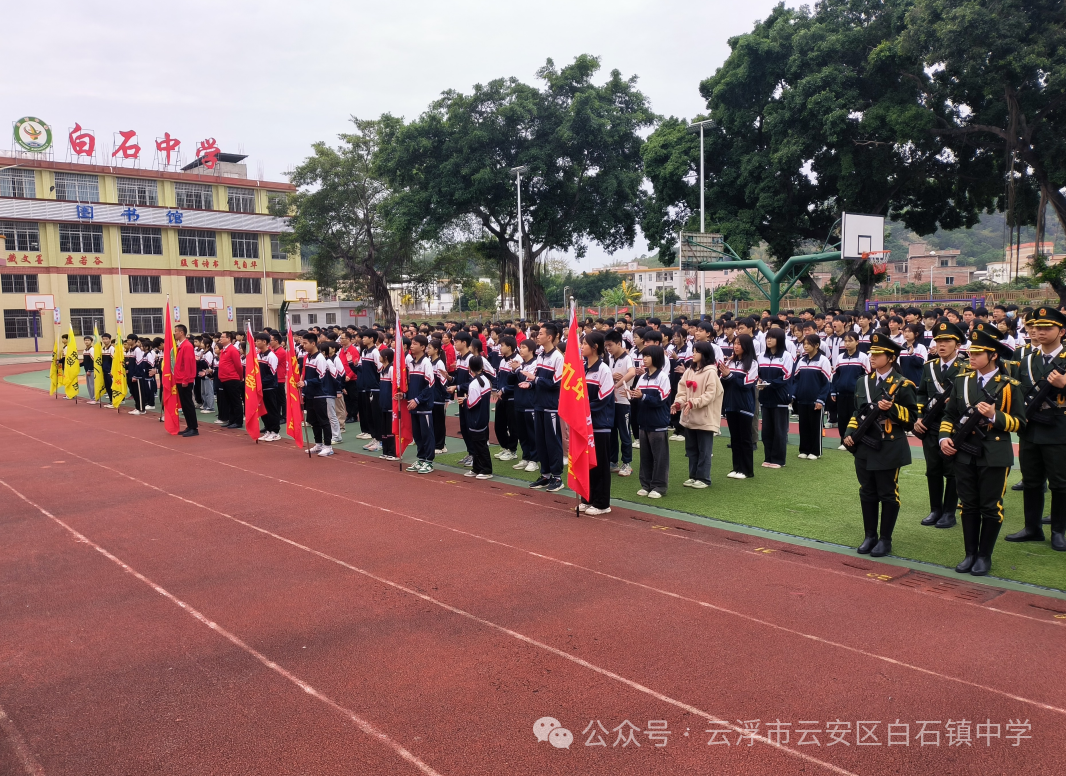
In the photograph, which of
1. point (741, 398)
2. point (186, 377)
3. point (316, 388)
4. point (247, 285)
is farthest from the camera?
point (247, 285)

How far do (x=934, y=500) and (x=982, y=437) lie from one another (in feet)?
5.66

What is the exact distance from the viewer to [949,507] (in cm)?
725

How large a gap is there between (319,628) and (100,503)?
5.25 metres

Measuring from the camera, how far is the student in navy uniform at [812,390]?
10.3 meters

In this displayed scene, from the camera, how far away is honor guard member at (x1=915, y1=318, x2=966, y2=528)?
6.71 meters

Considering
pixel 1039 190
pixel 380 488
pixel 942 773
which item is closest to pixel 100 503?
pixel 380 488

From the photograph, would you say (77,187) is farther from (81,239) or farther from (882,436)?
(882,436)

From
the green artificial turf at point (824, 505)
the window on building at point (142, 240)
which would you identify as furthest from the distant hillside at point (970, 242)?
the green artificial turf at point (824, 505)

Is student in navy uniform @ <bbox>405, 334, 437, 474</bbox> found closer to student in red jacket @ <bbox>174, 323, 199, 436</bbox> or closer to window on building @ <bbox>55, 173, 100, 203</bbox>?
student in red jacket @ <bbox>174, 323, 199, 436</bbox>

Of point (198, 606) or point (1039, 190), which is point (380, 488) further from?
point (1039, 190)

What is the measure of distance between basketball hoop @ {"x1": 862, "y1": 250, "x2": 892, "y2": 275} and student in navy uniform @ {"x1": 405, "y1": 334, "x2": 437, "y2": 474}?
20111 millimetres

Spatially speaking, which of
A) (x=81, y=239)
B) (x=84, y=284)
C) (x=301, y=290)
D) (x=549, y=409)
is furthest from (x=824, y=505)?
(x=81, y=239)

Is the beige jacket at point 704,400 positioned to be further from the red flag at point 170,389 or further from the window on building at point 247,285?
the window on building at point 247,285

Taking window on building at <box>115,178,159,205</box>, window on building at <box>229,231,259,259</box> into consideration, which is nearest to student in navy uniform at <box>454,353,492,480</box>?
window on building at <box>115,178,159,205</box>
